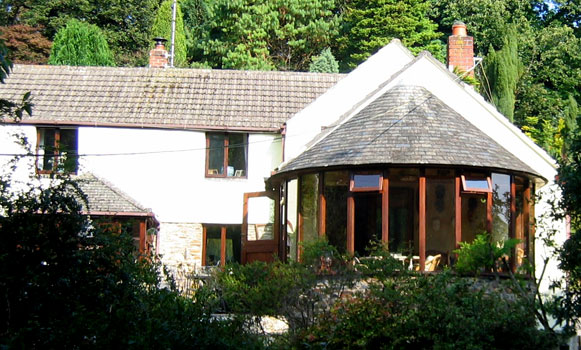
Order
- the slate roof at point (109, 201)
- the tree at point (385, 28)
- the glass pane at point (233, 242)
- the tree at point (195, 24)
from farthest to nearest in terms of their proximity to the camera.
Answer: the tree at point (195, 24) < the tree at point (385, 28) < the glass pane at point (233, 242) < the slate roof at point (109, 201)

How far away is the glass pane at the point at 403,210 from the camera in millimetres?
21266

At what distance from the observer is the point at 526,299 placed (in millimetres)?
14695

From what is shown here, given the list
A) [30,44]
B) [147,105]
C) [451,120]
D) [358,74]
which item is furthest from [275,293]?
[30,44]

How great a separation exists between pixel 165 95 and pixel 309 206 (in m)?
8.54

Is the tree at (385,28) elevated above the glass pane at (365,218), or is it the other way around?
the tree at (385,28)

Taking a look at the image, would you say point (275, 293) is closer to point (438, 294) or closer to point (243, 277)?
point (243, 277)

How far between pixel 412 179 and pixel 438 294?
7046 millimetres

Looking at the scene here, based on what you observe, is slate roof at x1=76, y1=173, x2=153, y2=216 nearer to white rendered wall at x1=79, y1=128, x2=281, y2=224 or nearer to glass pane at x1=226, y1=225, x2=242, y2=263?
white rendered wall at x1=79, y1=128, x2=281, y2=224

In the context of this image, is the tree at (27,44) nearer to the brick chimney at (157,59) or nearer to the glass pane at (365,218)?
the brick chimney at (157,59)

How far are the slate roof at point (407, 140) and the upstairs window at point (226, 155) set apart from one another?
16.1 ft

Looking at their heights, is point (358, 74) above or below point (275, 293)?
above

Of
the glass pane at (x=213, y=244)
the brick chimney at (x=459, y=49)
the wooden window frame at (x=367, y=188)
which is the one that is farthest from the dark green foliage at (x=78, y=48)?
the wooden window frame at (x=367, y=188)

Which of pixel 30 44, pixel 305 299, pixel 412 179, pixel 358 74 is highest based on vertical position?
pixel 30 44

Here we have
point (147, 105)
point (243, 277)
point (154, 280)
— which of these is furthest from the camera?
point (147, 105)
